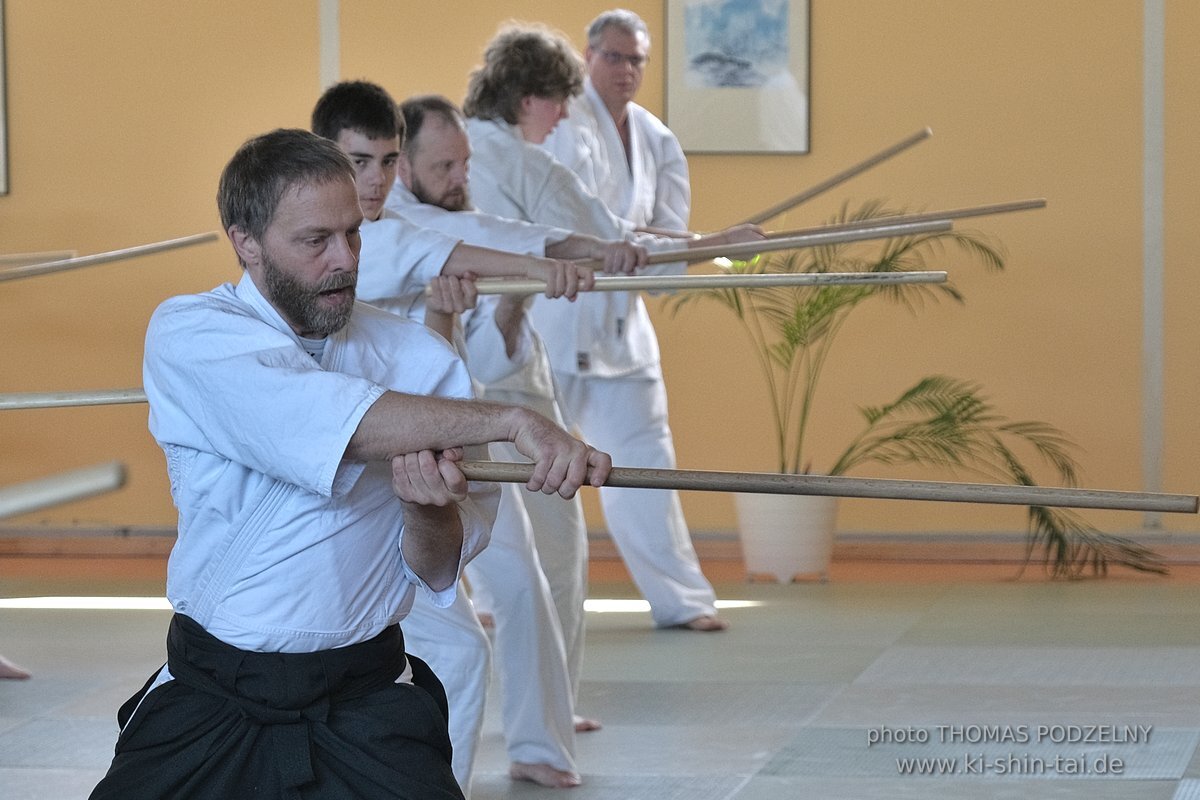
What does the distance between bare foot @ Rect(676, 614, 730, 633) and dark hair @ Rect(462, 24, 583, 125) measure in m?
1.75

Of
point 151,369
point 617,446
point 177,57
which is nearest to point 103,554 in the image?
point 177,57

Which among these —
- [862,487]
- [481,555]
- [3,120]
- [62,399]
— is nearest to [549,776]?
[481,555]

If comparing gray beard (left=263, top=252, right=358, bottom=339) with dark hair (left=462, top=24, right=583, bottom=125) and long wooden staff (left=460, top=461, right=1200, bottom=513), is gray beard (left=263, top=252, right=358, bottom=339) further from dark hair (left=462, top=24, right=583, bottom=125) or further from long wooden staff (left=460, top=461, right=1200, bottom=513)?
dark hair (left=462, top=24, right=583, bottom=125)

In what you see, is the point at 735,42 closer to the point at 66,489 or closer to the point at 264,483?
the point at 264,483

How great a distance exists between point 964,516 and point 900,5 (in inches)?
80.5

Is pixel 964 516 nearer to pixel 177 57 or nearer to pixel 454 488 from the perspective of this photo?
pixel 177 57

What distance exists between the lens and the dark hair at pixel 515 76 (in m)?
3.95

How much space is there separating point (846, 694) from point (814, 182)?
3.12 metres

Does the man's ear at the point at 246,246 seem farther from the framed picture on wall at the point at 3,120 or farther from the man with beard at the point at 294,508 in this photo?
the framed picture on wall at the point at 3,120

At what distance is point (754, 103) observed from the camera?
6641 mm

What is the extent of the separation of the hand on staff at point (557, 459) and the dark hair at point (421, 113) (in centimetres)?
141

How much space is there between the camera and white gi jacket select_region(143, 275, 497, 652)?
1.94 metres

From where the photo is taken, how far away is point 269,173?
206cm

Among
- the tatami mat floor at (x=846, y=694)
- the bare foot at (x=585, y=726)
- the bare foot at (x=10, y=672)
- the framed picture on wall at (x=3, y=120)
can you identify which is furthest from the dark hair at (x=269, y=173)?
the framed picture on wall at (x=3, y=120)
